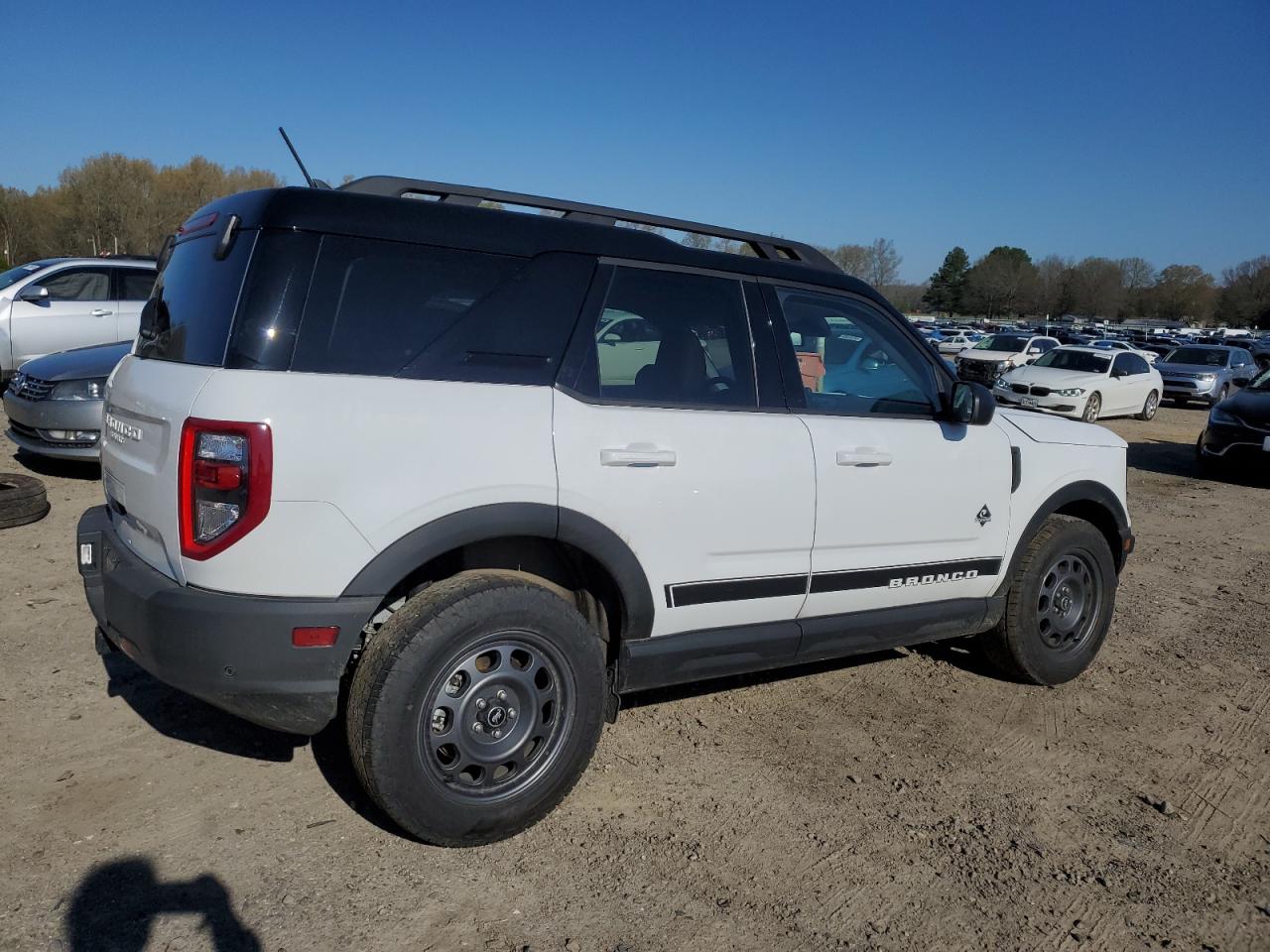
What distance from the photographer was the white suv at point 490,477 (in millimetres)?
2758

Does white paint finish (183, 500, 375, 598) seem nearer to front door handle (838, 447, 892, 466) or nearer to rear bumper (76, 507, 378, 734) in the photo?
rear bumper (76, 507, 378, 734)

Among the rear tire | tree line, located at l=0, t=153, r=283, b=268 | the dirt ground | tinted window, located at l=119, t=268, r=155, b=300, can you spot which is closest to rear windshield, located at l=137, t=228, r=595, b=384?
the dirt ground

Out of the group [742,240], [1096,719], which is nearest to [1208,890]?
[1096,719]

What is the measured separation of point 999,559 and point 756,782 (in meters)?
1.60

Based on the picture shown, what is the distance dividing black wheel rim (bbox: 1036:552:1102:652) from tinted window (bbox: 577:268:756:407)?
206 centimetres

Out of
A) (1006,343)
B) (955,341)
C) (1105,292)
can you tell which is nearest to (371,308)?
→ (1006,343)

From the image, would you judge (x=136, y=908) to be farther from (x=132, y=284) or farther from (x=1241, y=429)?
(x=1241, y=429)

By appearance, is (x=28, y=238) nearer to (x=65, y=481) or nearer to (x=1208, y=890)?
(x=65, y=481)

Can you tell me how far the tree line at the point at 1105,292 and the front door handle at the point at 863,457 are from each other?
10119 cm

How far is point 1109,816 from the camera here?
3555 millimetres

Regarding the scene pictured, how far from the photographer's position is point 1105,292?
3883 inches

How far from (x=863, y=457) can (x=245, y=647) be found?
2.34 meters

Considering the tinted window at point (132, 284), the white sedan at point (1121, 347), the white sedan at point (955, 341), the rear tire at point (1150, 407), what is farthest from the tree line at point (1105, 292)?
the tinted window at point (132, 284)

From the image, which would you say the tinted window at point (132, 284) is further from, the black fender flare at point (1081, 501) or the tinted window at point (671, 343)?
the black fender flare at point (1081, 501)
